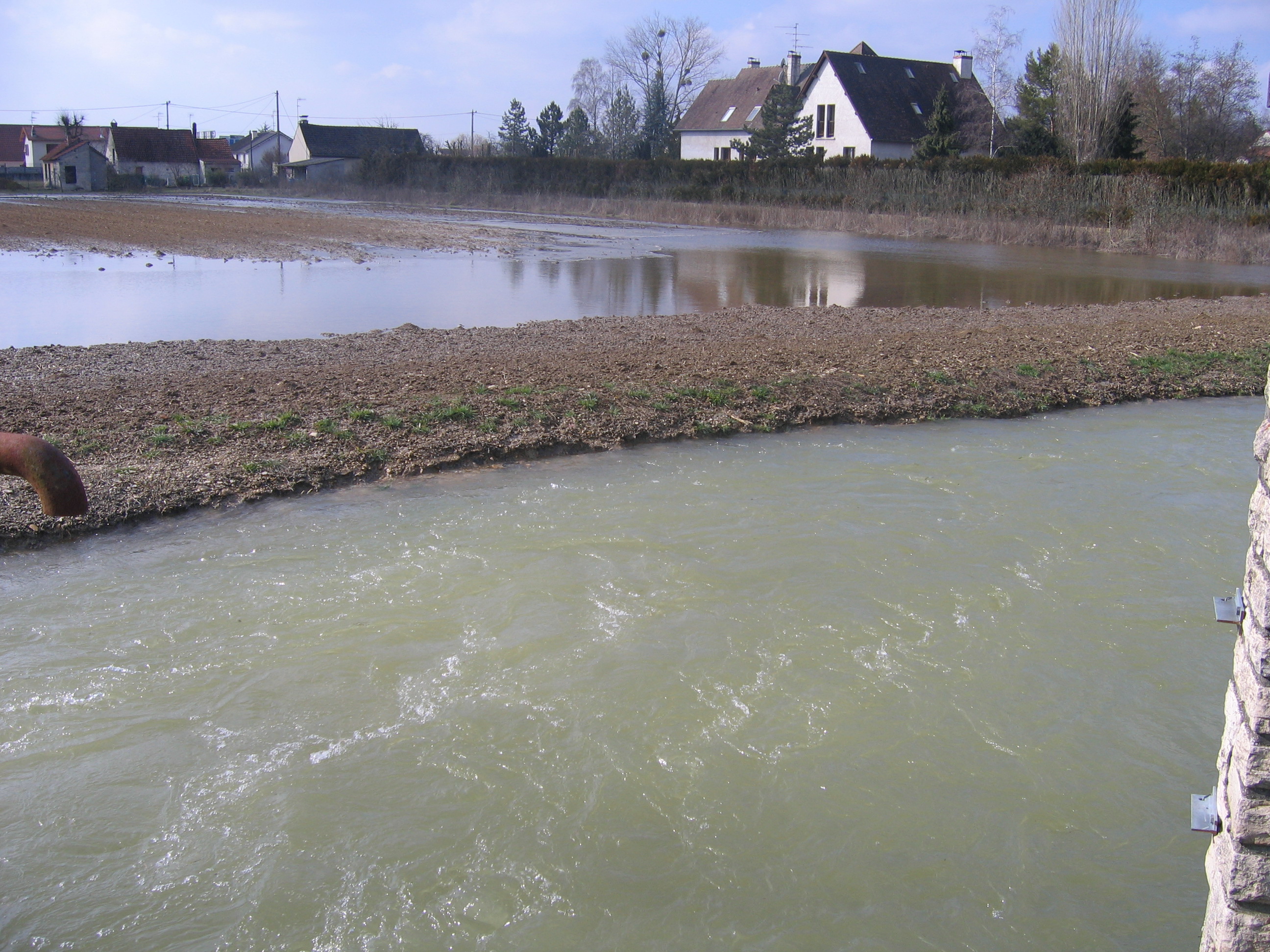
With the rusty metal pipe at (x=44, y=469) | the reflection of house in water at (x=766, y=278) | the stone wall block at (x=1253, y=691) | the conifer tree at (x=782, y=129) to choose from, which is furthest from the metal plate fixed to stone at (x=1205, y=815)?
the conifer tree at (x=782, y=129)

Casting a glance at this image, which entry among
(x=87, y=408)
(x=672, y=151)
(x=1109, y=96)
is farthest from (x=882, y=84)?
(x=87, y=408)

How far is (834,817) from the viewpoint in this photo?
4.24 meters

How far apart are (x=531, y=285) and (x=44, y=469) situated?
16710mm

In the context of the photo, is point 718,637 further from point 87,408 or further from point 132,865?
point 87,408

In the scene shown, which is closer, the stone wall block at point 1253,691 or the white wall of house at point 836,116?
the stone wall block at point 1253,691

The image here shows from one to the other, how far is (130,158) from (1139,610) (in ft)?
346

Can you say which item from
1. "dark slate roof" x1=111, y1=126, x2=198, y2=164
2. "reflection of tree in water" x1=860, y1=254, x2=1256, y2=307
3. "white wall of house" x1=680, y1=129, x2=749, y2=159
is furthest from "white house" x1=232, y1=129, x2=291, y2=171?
"reflection of tree in water" x1=860, y1=254, x2=1256, y2=307

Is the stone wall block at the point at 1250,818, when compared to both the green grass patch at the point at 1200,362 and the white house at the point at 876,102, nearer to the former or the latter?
the green grass patch at the point at 1200,362

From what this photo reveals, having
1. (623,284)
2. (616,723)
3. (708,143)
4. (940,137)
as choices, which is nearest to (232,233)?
(623,284)

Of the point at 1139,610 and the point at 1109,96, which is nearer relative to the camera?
the point at 1139,610

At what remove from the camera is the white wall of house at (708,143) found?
67812mm

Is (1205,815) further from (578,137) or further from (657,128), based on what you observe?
(578,137)

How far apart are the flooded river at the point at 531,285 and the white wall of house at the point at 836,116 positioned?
2789 cm

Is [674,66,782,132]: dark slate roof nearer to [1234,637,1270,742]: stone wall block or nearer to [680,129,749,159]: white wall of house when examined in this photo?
[680,129,749,159]: white wall of house
